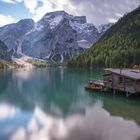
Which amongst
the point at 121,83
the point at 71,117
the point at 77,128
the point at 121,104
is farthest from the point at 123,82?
the point at 77,128

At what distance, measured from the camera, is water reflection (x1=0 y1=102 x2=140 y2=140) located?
42031 mm

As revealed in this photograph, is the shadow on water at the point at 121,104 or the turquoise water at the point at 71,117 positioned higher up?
the shadow on water at the point at 121,104

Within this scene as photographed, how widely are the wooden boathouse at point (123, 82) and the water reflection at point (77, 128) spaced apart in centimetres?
1593

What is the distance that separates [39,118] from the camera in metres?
56.5

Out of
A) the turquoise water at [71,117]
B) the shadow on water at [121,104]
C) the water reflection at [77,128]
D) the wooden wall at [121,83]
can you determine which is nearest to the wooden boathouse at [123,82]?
the wooden wall at [121,83]

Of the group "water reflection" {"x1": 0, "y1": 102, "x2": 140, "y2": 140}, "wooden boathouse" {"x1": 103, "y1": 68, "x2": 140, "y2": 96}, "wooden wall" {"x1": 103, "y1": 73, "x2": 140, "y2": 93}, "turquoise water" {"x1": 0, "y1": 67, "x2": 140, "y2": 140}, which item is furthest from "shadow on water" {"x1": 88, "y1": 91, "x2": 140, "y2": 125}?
"water reflection" {"x1": 0, "y1": 102, "x2": 140, "y2": 140}

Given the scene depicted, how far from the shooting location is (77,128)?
153 feet

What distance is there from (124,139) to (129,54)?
530ft

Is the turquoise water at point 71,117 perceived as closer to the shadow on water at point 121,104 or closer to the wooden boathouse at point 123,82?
the shadow on water at point 121,104

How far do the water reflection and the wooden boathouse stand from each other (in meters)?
15.9

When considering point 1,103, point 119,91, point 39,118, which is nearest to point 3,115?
point 39,118

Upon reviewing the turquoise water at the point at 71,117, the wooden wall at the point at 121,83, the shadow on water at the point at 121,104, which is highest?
the wooden wall at the point at 121,83

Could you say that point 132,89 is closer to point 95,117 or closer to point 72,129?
point 95,117

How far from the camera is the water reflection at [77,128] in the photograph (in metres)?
42.0
